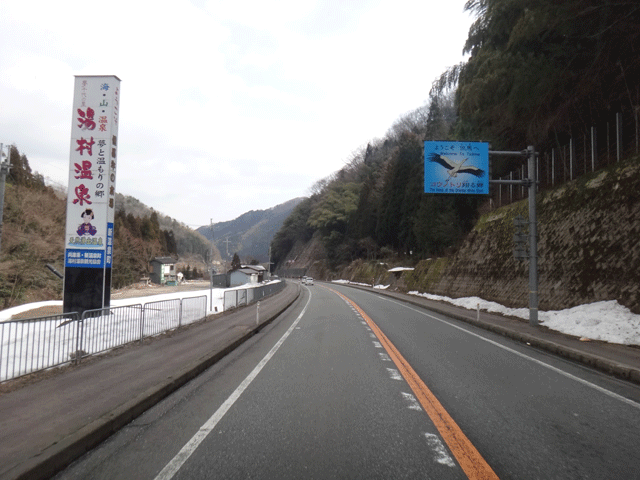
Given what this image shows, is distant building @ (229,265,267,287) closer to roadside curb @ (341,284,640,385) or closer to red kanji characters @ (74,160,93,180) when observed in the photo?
red kanji characters @ (74,160,93,180)

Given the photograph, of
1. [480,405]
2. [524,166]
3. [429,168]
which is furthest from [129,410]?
[524,166]

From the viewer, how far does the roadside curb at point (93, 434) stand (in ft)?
11.5

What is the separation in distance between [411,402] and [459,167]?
10742 millimetres

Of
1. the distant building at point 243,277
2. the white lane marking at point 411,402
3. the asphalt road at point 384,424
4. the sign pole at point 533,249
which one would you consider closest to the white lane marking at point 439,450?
the asphalt road at point 384,424

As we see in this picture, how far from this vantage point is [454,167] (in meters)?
14.7

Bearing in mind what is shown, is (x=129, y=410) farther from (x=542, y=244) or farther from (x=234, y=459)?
(x=542, y=244)

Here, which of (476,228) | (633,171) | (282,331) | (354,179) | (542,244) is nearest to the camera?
(282,331)

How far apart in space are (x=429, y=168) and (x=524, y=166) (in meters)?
13.9

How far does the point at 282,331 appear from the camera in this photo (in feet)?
43.5

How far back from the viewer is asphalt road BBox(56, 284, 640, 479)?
3.65m

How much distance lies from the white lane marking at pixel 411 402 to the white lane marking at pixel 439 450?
0.89 m

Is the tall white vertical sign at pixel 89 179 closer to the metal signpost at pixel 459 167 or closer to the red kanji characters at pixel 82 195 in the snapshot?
the red kanji characters at pixel 82 195

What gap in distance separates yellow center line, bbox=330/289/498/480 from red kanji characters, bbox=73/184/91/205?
41.8 ft

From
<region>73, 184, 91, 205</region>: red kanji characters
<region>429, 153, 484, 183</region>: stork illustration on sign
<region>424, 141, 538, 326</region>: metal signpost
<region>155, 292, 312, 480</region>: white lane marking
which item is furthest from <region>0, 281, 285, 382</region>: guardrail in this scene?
<region>429, 153, 484, 183</region>: stork illustration on sign
